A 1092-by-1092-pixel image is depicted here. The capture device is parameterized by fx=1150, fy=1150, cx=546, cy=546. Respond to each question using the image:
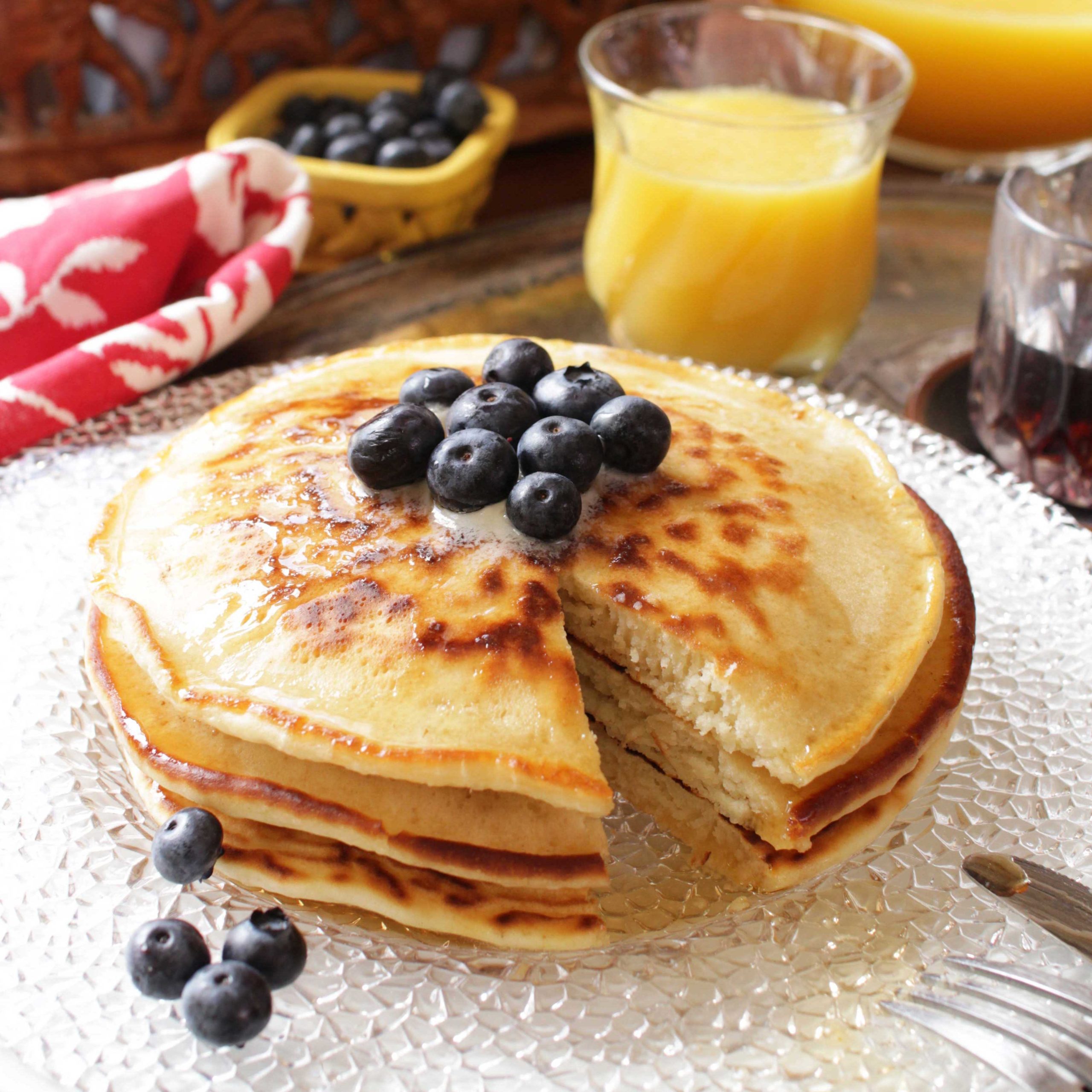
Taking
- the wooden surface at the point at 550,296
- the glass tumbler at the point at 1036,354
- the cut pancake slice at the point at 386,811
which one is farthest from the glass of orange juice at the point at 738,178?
the cut pancake slice at the point at 386,811

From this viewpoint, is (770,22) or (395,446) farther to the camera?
(770,22)

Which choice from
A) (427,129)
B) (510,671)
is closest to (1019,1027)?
(510,671)

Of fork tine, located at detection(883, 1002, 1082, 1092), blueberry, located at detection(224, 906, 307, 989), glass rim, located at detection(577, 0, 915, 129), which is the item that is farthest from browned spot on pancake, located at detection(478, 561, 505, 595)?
glass rim, located at detection(577, 0, 915, 129)

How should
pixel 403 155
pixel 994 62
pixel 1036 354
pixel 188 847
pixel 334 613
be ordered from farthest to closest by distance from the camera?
pixel 994 62
pixel 403 155
pixel 1036 354
pixel 334 613
pixel 188 847

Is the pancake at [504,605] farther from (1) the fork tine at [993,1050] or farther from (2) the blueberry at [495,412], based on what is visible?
(1) the fork tine at [993,1050]

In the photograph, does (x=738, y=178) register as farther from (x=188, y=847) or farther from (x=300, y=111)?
(x=188, y=847)

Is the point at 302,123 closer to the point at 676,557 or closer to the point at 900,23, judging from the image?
the point at 900,23
